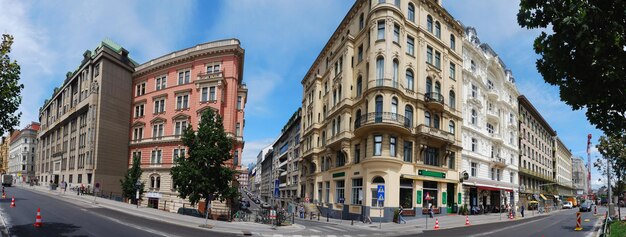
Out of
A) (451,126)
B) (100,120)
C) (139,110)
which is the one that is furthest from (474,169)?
(100,120)

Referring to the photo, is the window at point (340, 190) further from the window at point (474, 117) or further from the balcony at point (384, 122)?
the window at point (474, 117)

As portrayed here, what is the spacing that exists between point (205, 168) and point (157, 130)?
90.3ft

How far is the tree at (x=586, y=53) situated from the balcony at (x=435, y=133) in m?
27.3

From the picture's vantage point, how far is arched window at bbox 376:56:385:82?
35.6m

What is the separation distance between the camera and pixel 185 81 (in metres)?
52.2

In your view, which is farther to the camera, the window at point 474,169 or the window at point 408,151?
the window at point 474,169

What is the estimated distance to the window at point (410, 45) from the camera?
3800 centimetres

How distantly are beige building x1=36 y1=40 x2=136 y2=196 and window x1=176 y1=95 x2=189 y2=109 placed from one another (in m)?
12.0

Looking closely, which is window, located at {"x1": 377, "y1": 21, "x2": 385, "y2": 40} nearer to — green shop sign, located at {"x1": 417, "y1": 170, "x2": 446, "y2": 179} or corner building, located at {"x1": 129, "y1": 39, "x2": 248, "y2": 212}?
green shop sign, located at {"x1": 417, "y1": 170, "x2": 446, "y2": 179}

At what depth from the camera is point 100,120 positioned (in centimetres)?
5472

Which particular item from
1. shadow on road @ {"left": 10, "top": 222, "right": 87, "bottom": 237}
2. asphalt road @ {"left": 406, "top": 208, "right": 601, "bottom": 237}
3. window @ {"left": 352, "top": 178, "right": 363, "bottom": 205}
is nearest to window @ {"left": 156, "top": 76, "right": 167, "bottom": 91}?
window @ {"left": 352, "top": 178, "right": 363, "bottom": 205}

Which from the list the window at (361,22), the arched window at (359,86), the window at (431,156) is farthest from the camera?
the window at (361,22)

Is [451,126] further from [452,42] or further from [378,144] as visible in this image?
[378,144]

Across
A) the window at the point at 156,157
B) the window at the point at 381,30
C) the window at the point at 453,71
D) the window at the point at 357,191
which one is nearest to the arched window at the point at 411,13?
the window at the point at 381,30
